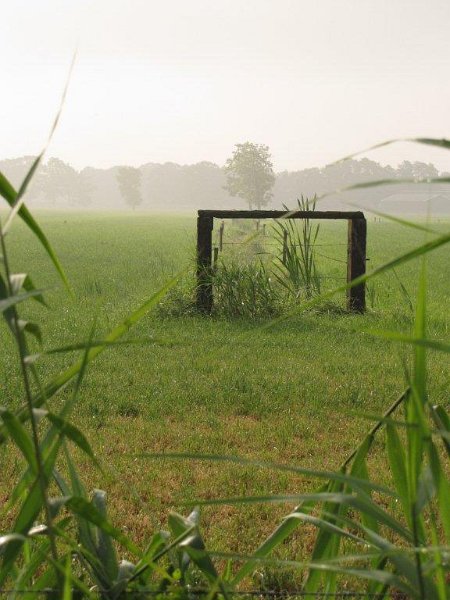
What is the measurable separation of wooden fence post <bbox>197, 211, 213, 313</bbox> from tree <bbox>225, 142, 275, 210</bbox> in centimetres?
14427

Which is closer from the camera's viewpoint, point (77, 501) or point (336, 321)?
point (77, 501)

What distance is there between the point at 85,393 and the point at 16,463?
156 cm

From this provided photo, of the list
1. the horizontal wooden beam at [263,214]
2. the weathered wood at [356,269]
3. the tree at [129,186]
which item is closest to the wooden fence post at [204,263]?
the horizontal wooden beam at [263,214]

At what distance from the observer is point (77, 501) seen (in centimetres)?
116

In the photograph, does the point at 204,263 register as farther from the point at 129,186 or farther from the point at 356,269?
the point at 129,186

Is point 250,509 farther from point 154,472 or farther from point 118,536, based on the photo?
point 118,536

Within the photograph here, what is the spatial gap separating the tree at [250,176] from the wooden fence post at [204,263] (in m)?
144

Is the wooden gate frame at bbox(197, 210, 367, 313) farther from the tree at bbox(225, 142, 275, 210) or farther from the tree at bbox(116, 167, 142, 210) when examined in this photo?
the tree at bbox(116, 167, 142, 210)

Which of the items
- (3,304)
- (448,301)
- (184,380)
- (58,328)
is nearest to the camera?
(3,304)

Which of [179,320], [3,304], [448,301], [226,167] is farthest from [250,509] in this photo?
[226,167]

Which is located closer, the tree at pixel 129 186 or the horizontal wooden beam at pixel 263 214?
the horizontal wooden beam at pixel 263 214

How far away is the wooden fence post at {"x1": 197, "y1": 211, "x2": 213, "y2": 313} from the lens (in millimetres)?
9398

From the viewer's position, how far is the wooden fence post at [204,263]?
940cm

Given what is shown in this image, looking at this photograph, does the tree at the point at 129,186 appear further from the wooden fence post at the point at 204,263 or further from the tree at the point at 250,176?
the wooden fence post at the point at 204,263
